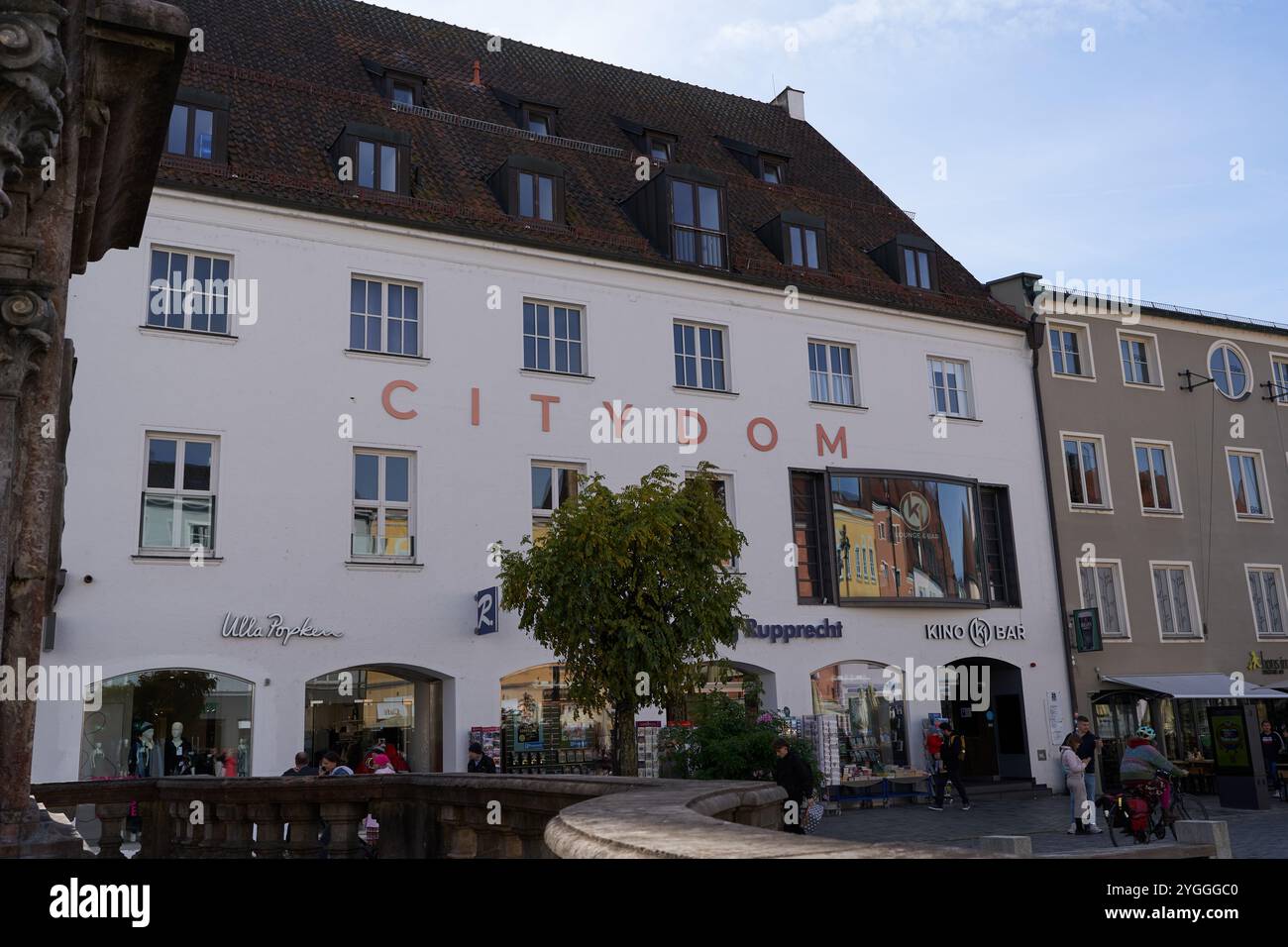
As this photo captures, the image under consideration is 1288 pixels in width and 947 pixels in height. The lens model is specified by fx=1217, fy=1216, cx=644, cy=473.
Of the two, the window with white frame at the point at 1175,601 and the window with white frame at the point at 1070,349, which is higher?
the window with white frame at the point at 1070,349

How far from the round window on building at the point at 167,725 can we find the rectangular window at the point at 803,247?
586 inches

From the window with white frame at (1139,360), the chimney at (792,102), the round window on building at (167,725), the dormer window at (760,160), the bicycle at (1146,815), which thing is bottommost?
the bicycle at (1146,815)

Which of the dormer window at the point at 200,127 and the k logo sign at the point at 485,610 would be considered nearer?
the k logo sign at the point at 485,610

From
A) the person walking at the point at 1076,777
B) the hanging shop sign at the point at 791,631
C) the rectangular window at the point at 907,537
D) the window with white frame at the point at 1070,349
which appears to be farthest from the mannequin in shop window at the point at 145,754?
the window with white frame at the point at 1070,349

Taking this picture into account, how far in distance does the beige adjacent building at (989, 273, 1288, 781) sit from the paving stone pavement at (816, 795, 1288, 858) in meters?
3.78

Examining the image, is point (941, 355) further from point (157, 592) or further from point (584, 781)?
point (584, 781)

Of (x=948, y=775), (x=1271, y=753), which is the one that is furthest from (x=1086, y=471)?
(x=948, y=775)

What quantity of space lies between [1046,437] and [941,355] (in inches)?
136

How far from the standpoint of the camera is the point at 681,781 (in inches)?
262

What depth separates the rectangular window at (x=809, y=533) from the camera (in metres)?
24.8

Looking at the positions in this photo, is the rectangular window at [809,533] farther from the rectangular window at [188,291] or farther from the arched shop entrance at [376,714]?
the rectangular window at [188,291]

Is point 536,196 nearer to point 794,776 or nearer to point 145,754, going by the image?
point 145,754

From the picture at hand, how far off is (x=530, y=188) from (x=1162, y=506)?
1801 centimetres
